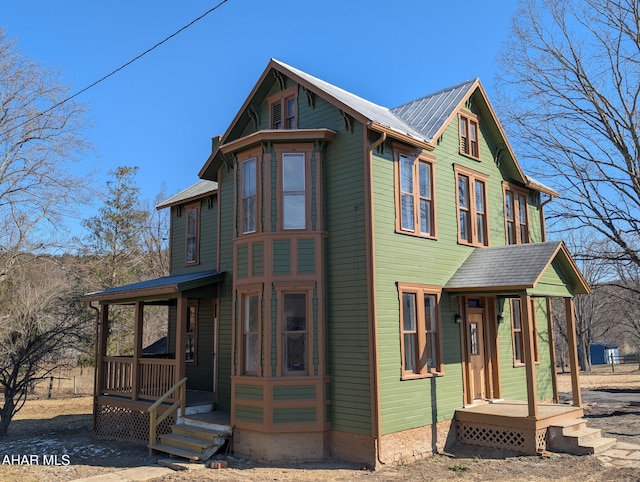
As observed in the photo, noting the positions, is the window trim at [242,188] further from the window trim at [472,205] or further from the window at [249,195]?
the window trim at [472,205]

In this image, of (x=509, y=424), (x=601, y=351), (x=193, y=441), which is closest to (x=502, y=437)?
(x=509, y=424)

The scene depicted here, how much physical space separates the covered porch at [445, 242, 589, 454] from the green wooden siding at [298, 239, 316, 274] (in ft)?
11.2

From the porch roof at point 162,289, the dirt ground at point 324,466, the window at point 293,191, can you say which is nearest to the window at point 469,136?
the window at point 293,191

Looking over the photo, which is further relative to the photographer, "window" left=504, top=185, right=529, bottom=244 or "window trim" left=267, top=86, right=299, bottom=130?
"window" left=504, top=185, right=529, bottom=244

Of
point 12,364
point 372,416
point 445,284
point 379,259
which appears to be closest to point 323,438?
point 372,416

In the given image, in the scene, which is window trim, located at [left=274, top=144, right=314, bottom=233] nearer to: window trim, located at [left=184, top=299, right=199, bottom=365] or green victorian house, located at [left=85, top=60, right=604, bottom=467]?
green victorian house, located at [left=85, top=60, right=604, bottom=467]

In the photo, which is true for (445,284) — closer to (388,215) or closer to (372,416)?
(388,215)

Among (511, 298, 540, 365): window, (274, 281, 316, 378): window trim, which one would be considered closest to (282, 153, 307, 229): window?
(274, 281, 316, 378): window trim

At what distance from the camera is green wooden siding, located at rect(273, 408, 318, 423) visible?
34.8 feet

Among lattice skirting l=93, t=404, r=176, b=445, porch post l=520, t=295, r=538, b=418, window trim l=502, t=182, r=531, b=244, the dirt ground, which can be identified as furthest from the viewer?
window trim l=502, t=182, r=531, b=244

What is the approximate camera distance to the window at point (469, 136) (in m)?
14.1

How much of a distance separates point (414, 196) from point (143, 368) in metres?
8.41

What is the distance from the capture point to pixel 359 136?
11102mm

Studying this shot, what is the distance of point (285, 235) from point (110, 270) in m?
26.1
